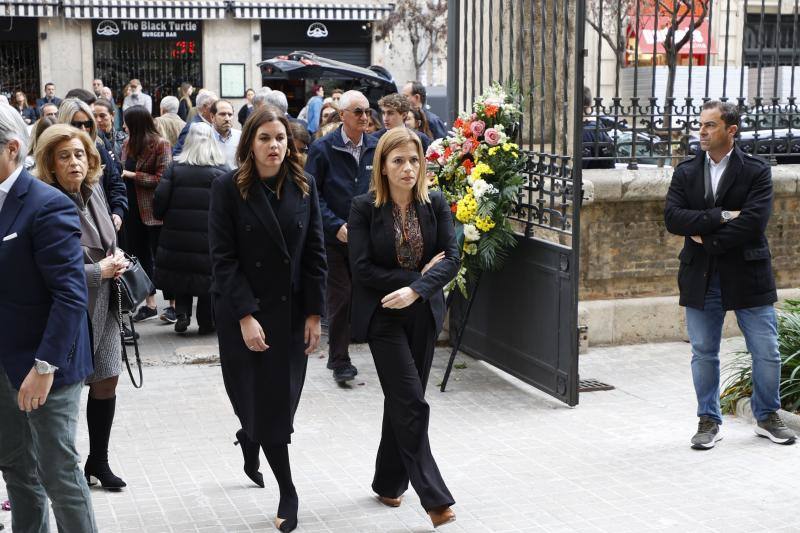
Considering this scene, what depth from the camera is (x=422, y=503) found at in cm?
534

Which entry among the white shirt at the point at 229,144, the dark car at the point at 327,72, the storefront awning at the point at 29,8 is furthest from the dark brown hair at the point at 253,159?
the storefront awning at the point at 29,8

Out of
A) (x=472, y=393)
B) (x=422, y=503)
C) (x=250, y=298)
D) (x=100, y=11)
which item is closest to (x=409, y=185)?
(x=250, y=298)

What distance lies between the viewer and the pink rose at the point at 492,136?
7887 mm

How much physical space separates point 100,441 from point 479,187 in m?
3.25

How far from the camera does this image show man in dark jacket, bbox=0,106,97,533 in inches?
163

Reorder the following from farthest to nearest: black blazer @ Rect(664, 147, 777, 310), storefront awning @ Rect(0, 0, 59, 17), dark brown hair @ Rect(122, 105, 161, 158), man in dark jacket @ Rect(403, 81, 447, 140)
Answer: storefront awning @ Rect(0, 0, 59, 17)
man in dark jacket @ Rect(403, 81, 447, 140)
dark brown hair @ Rect(122, 105, 161, 158)
black blazer @ Rect(664, 147, 777, 310)

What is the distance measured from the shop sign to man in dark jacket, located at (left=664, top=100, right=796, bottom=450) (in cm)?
2623

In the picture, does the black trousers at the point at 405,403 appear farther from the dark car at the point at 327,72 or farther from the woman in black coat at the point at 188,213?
the dark car at the point at 327,72

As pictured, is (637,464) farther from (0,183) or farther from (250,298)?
(0,183)

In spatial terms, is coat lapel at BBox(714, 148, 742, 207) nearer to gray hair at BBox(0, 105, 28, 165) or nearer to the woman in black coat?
gray hair at BBox(0, 105, 28, 165)

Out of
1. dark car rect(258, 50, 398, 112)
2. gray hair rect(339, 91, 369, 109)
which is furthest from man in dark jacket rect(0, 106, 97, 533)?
dark car rect(258, 50, 398, 112)

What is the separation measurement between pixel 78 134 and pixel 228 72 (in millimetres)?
26253

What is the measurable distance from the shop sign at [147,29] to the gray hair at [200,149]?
22852mm

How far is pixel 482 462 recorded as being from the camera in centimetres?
646
